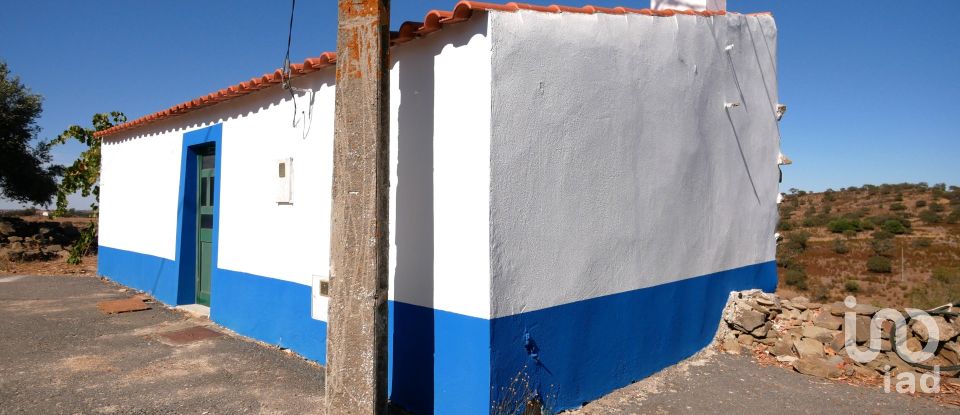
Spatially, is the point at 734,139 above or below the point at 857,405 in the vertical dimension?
above

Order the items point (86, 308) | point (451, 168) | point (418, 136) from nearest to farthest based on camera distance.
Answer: point (451, 168)
point (418, 136)
point (86, 308)

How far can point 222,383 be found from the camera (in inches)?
186

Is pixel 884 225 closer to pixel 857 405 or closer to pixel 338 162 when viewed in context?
pixel 857 405

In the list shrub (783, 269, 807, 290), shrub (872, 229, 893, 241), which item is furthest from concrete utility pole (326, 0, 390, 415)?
shrub (872, 229, 893, 241)

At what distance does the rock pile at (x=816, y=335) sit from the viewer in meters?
5.45

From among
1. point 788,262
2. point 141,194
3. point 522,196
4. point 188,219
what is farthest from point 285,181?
point 788,262

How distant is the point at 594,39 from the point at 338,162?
2350mm

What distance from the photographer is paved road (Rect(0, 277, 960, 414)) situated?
429 cm

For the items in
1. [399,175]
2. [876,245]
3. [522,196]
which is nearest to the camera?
[522,196]

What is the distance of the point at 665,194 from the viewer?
5430 millimetres

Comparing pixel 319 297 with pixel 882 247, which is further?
pixel 882 247

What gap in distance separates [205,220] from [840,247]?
23.7 metres

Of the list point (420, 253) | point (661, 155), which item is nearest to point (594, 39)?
point (661, 155)

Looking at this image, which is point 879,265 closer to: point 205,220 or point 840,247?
point 840,247
